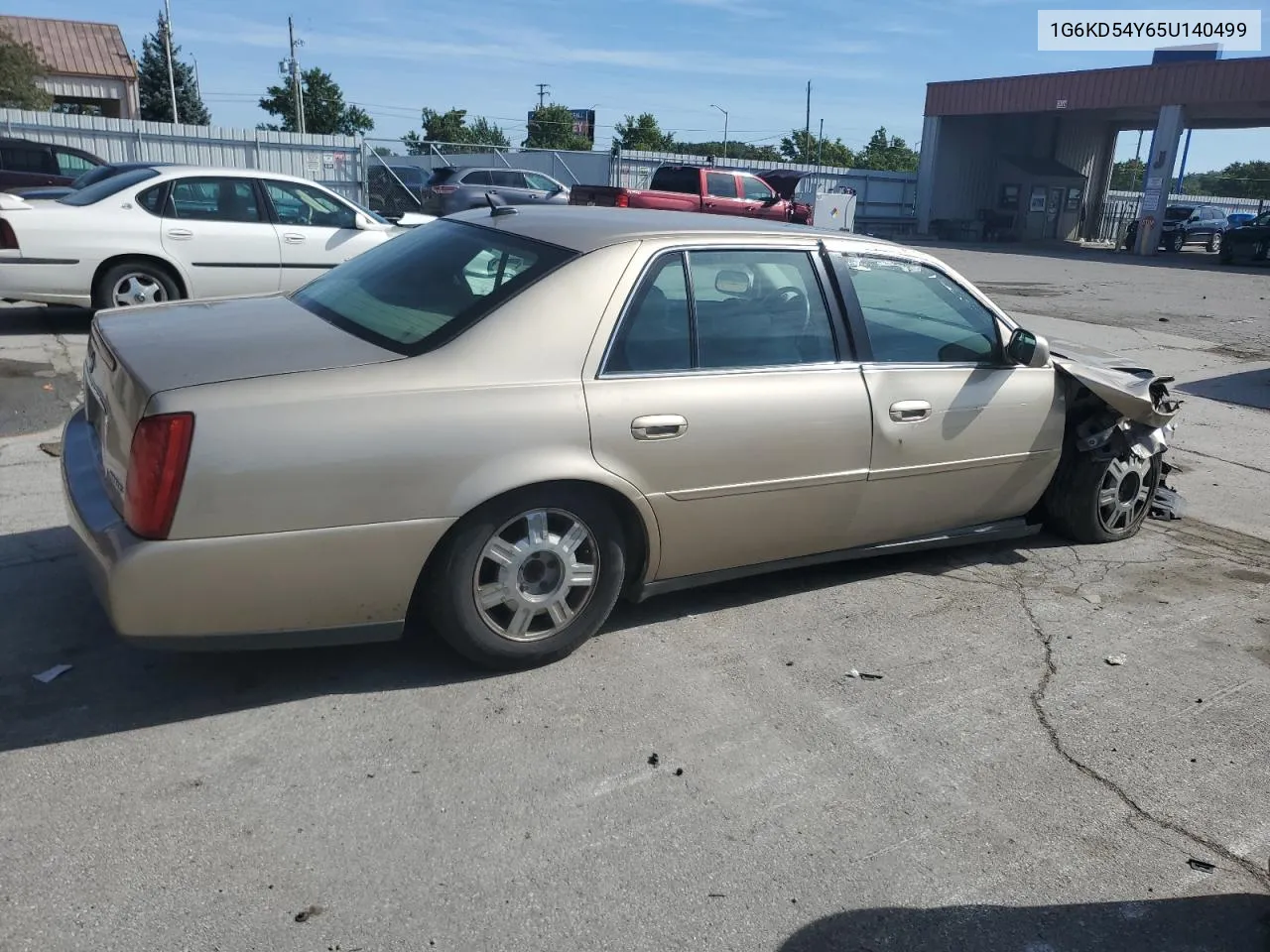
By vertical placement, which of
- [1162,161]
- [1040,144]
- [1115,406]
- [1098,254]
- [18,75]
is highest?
[18,75]

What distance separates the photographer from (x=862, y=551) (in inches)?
178

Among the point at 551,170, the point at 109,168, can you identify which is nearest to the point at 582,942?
the point at 109,168

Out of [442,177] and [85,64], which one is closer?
[442,177]

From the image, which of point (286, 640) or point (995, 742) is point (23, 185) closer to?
point (286, 640)

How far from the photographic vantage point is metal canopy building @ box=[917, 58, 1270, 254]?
34.8 m

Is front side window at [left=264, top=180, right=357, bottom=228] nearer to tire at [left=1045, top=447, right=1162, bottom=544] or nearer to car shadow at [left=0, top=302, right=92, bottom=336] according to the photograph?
car shadow at [left=0, top=302, right=92, bottom=336]

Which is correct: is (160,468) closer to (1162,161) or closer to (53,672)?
(53,672)

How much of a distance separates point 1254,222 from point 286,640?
116ft

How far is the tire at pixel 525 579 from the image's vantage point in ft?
11.3

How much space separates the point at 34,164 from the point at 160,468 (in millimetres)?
16274

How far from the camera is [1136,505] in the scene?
5461 mm

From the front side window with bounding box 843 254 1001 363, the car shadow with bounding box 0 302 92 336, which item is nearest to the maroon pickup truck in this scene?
the car shadow with bounding box 0 302 92 336

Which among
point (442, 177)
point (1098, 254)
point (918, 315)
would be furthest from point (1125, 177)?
point (918, 315)

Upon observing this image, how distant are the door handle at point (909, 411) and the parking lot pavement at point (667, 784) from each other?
0.83m
